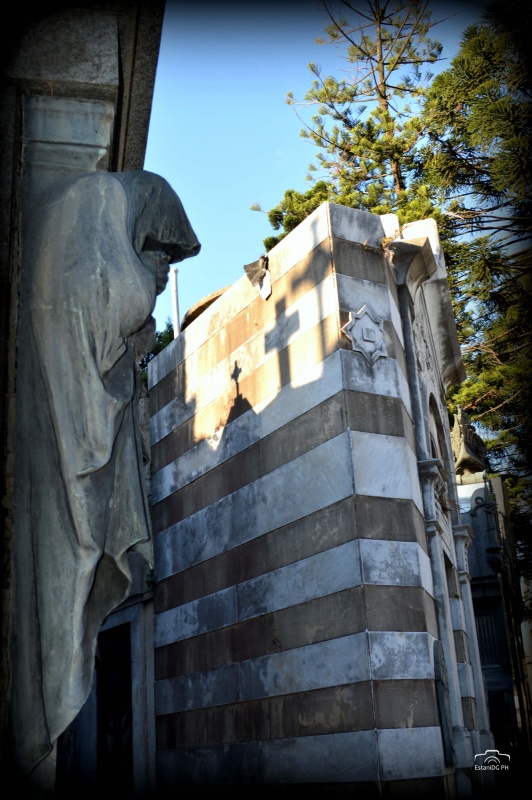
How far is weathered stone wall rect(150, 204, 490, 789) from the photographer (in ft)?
24.3

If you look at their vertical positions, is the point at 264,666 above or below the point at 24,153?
below

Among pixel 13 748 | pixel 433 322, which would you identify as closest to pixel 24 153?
pixel 13 748

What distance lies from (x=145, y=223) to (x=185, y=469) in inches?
302

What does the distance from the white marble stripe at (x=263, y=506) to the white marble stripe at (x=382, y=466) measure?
0.11 m

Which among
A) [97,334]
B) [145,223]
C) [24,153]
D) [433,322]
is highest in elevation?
[433,322]

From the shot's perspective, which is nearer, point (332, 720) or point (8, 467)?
point (8, 467)

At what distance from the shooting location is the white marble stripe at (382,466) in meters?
7.83

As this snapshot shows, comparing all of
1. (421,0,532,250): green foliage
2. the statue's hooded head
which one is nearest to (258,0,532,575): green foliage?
(421,0,532,250): green foliage

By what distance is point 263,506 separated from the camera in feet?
28.7

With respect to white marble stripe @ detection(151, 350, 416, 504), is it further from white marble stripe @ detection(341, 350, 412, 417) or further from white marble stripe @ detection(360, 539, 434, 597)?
white marble stripe @ detection(360, 539, 434, 597)

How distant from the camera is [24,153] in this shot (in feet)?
9.62

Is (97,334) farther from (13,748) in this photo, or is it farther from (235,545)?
(235,545)

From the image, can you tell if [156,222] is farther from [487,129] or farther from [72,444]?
[487,129]

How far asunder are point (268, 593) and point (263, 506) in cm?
88
